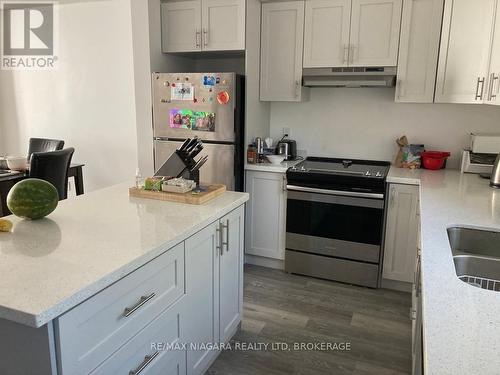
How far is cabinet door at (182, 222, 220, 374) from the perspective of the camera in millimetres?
1796

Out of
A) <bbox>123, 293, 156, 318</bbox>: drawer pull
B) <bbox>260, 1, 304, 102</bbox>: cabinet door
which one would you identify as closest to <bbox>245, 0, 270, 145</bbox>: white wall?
<bbox>260, 1, 304, 102</bbox>: cabinet door

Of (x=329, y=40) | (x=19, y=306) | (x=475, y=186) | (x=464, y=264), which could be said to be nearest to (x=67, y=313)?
(x=19, y=306)

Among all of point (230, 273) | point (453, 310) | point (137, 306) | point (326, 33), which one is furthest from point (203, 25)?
point (453, 310)

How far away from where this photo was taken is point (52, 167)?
324cm

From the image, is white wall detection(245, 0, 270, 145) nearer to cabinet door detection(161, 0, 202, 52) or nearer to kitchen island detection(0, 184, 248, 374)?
cabinet door detection(161, 0, 202, 52)

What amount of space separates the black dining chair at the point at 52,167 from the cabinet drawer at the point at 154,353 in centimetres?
205

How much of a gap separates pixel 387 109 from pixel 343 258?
135cm

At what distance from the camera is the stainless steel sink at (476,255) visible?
1.60 metres

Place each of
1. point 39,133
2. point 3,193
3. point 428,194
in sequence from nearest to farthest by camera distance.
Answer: point 428,194 → point 3,193 → point 39,133

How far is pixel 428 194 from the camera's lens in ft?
8.07

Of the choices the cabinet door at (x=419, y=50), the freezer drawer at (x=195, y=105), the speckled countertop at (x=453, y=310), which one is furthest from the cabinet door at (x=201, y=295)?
the cabinet door at (x=419, y=50)

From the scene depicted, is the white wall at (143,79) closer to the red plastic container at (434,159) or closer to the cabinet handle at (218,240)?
the cabinet handle at (218,240)

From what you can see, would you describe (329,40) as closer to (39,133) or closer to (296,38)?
(296,38)

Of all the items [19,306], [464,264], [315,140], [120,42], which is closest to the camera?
[19,306]
